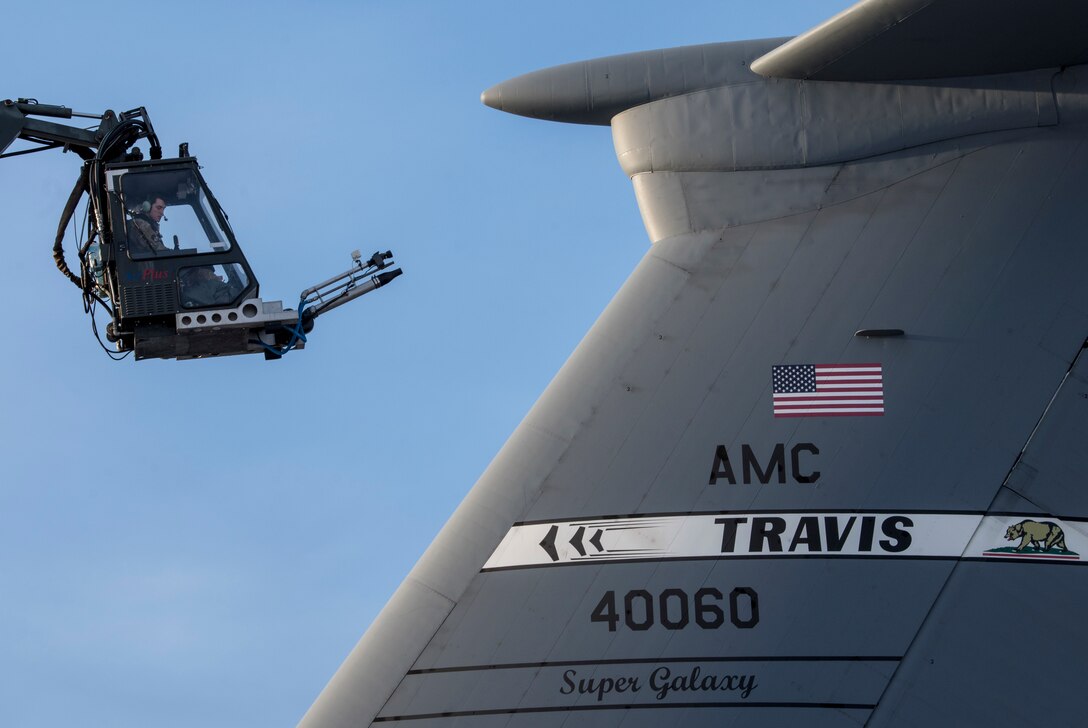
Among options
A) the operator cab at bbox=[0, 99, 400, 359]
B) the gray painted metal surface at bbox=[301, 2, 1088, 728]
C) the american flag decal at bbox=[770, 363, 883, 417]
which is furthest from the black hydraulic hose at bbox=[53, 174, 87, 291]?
the american flag decal at bbox=[770, 363, 883, 417]

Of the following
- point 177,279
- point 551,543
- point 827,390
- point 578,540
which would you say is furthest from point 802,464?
point 177,279

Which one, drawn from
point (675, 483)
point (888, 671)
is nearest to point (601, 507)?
point (675, 483)

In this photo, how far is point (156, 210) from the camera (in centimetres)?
898

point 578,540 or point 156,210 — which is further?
point 156,210

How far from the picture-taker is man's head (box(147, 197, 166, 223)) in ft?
29.4

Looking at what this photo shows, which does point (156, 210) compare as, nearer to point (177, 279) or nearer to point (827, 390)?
point (177, 279)

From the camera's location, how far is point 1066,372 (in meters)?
6.77

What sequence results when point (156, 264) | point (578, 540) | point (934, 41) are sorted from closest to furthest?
1. point (578, 540)
2. point (934, 41)
3. point (156, 264)

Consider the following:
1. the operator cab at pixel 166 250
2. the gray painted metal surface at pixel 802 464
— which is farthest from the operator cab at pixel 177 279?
the gray painted metal surface at pixel 802 464

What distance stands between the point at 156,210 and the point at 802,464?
440cm

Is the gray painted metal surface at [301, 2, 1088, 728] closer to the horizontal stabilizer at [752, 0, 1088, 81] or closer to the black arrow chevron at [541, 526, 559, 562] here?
the black arrow chevron at [541, 526, 559, 562]

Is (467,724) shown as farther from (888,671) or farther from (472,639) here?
(888,671)

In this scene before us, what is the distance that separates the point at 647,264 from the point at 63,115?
407 cm

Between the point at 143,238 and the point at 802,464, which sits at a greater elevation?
the point at 143,238
